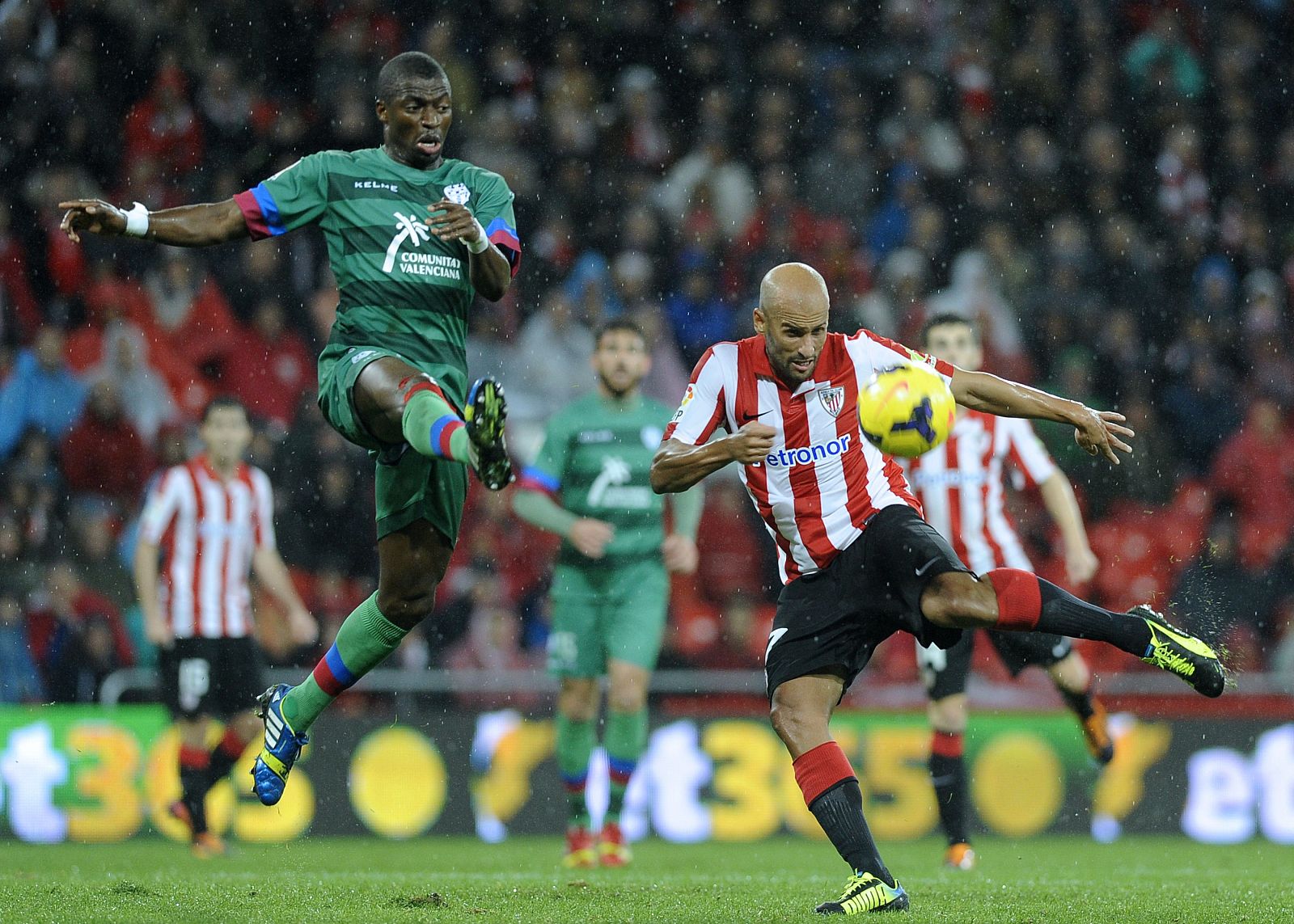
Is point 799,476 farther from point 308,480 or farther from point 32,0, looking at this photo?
point 32,0

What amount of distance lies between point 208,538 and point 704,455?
199 inches

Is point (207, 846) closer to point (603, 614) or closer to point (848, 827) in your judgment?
point (603, 614)

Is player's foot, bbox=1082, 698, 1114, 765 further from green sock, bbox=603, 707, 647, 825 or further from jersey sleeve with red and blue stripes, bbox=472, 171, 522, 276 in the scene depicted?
jersey sleeve with red and blue stripes, bbox=472, 171, 522, 276

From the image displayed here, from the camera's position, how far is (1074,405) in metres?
5.44

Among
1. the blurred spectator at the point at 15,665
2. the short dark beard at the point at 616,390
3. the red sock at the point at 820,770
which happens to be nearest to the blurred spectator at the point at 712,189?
the short dark beard at the point at 616,390

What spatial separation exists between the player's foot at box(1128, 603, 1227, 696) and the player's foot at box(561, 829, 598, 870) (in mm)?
3335

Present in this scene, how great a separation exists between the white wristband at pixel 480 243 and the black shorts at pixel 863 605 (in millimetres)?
1570

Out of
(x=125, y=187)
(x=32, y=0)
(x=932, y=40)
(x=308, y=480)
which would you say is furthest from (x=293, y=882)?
(x=932, y=40)

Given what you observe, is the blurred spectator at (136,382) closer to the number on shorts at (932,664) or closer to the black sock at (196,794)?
the black sock at (196,794)

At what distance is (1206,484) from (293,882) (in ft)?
27.3

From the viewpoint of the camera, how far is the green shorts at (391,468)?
18.9 feet

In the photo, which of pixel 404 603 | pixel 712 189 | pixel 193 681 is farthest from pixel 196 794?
pixel 712 189

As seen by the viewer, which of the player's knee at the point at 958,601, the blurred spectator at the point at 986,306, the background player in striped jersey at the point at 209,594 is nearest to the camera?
the player's knee at the point at 958,601

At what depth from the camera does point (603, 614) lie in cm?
862
